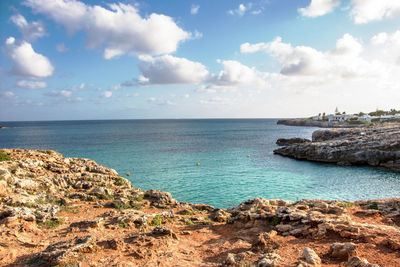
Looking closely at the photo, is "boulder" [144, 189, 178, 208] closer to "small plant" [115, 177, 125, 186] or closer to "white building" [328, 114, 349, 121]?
"small plant" [115, 177, 125, 186]

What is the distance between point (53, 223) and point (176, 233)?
23.1ft

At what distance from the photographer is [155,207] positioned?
18688 millimetres

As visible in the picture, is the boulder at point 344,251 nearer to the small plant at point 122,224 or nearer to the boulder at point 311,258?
the boulder at point 311,258

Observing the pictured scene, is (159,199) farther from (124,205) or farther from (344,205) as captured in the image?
(344,205)

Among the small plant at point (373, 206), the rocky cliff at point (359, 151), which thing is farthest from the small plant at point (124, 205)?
the rocky cliff at point (359, 151)

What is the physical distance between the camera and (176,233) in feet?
40.3

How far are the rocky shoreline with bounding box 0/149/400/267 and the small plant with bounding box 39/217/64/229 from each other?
5cm

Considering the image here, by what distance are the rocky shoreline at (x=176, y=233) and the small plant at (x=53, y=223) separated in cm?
5

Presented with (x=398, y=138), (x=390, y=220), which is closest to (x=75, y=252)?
(x=390, y=220)

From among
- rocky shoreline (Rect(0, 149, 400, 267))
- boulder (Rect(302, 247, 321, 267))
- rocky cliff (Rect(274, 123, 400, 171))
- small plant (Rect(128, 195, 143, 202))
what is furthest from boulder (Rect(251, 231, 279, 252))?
rocky cliff (Rect(274, 123, 400, 171))

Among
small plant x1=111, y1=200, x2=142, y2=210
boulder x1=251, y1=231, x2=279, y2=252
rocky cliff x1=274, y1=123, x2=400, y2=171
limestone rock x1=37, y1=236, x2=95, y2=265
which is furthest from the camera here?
rocky cliff x1=274, y1=123, x2=400, y2=171

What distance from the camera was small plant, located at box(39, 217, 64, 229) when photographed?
12698 millimetres

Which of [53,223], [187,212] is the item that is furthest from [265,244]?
[53,223]

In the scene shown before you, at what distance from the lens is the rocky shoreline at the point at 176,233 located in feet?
29.4
